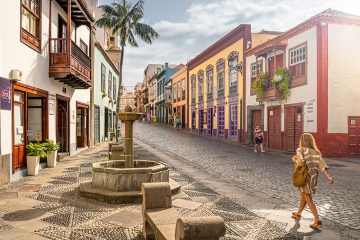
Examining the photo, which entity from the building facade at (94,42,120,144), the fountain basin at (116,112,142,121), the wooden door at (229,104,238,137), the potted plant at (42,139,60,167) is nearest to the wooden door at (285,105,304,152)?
the wooden door at (229,104,238,137)

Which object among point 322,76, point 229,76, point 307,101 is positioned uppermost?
point 229,76

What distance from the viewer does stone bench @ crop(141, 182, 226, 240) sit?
9.00 ft

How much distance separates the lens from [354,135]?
13.6 metres

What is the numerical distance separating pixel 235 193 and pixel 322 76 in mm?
8930

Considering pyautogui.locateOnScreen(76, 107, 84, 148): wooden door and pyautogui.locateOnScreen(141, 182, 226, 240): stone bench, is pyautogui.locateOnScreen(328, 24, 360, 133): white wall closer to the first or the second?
pyautogui.locateOnScreen(141, 182, 226, 240): stone bench

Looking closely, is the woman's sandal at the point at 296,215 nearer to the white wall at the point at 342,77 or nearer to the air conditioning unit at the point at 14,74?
the air conditioning unit at the point at 14,74

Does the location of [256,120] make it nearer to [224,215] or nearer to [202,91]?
[202,91]

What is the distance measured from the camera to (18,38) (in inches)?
325

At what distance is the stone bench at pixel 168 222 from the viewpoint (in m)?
2.74

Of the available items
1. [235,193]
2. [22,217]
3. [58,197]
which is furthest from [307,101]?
[22,217]

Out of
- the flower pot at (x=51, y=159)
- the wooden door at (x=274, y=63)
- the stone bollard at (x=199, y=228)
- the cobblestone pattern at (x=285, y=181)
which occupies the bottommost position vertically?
the cobblestone pattern at (x=285, y=181)

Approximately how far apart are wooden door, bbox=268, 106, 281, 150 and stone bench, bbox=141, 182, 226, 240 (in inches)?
535

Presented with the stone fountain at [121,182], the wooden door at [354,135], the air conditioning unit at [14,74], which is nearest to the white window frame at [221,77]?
the wooden door at [354,135]

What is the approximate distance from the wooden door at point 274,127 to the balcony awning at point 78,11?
35.2 feet
